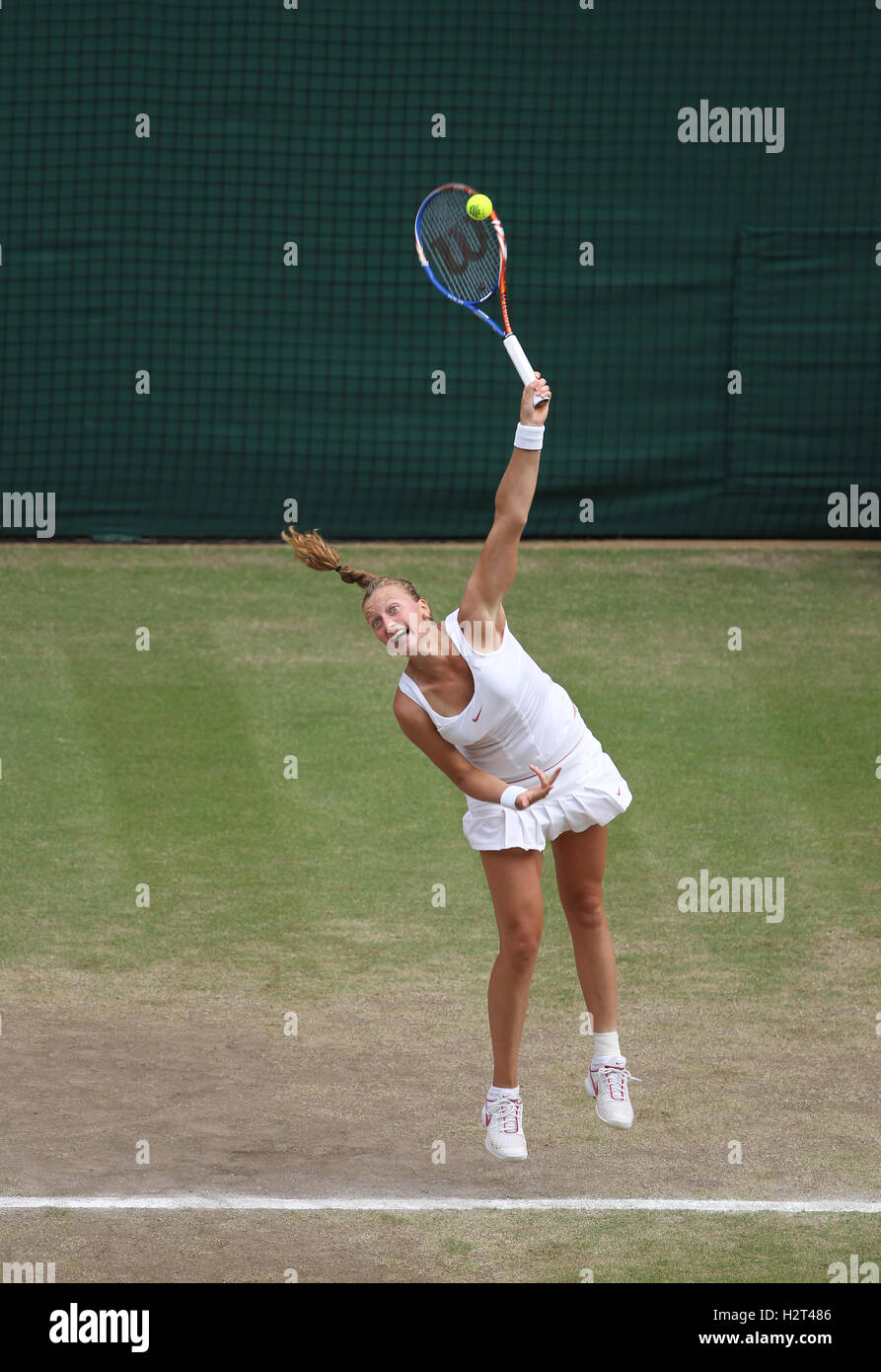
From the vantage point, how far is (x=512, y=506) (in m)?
6.00

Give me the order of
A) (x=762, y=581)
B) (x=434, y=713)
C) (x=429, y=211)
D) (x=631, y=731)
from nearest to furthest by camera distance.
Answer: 1. (x=434, y=713)
2. (x=429, y=211)
3. (x=631, y=731)
4. (x=762, y=581)

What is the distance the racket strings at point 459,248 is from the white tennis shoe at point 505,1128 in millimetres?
2848

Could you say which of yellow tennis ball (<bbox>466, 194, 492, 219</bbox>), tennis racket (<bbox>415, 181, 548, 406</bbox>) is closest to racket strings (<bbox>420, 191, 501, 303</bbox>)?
tennis racket (<bbox>415, 181, 548, 406</bbox>)

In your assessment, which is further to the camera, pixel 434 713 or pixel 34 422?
pixel 34 422

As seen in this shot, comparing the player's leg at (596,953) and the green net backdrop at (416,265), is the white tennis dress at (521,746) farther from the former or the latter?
the green net backdrop at (416,265)

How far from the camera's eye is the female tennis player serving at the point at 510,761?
6.12 meters

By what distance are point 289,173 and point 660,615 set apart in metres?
4.97

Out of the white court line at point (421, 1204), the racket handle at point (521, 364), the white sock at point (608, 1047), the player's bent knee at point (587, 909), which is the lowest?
the white court line at point (421, 1204)

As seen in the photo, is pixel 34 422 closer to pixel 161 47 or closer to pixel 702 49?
pixel 161 47

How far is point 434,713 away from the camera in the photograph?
6.23 metres

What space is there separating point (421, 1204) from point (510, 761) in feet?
4.92

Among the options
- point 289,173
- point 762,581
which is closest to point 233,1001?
point 762,581

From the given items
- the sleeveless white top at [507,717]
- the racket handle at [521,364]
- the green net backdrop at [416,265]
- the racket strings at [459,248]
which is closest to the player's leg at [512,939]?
the sleeveless white top at [507,717]

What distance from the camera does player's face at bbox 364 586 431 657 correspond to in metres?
6.11
